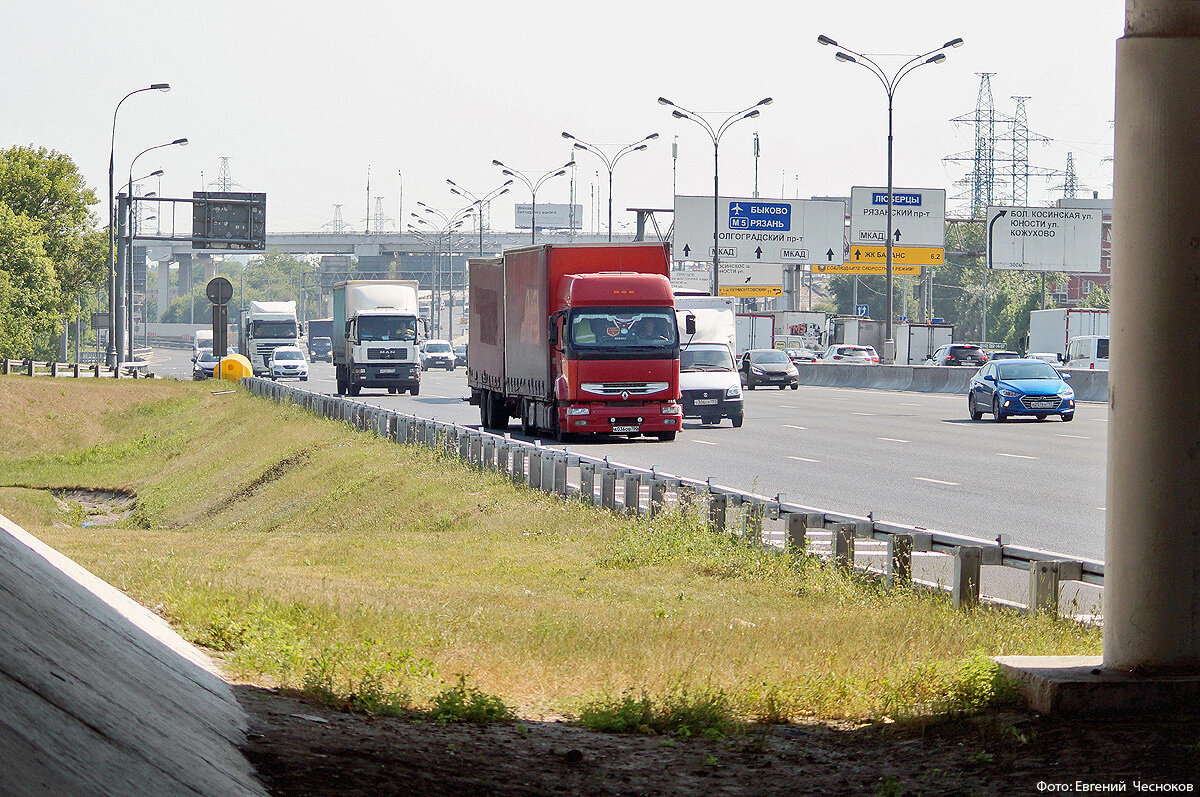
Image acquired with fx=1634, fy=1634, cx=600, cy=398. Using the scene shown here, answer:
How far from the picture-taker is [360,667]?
9.01m

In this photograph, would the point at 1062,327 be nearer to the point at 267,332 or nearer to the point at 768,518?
the point at 267,332

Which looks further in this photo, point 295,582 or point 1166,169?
point 295,582

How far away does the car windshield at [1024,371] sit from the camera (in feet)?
125

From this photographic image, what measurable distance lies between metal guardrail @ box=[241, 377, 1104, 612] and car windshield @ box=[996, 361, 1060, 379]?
53.3 feet

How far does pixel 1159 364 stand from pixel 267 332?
7440cm

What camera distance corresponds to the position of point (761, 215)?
7700 centimetres

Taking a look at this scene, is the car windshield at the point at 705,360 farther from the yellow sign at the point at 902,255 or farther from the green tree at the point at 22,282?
the green tree at the point at 22,282

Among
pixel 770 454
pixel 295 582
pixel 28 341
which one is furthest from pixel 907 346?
pixel 295 582

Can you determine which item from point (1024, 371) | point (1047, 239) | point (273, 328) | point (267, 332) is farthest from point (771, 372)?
point (267, 332)

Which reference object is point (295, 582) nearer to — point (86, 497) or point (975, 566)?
point (975, 566)

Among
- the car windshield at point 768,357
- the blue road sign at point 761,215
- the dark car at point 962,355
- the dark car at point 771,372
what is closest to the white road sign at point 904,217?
the blue road sign at point 761,215

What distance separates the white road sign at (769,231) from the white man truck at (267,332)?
19.2 metres

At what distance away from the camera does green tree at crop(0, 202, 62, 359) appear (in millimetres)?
88125

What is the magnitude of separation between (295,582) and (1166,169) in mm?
7964
